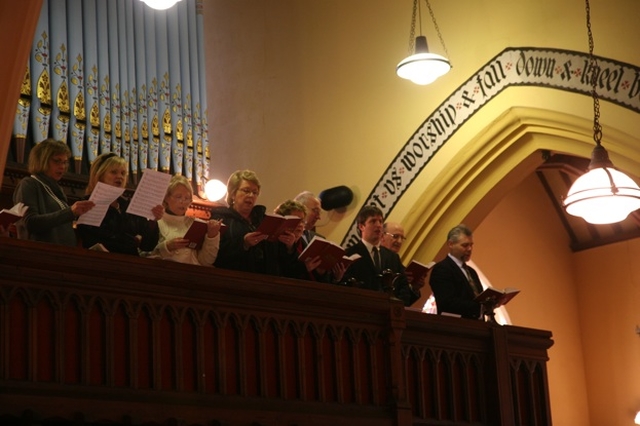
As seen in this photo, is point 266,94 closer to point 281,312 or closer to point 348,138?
point 348,138

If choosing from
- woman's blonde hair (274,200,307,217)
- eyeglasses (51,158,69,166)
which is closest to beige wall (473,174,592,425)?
woman's blonde hair (274,200,307,217)

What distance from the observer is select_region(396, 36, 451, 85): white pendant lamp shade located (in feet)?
30.8

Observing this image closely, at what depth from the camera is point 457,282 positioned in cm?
705

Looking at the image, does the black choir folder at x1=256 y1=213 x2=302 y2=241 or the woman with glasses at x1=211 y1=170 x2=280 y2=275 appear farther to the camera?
the woman with glasses at x1=211 y1=170 x2=280 y2=275

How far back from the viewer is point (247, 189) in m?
6.00

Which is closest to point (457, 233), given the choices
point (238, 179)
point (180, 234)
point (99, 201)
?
point (238, 179)

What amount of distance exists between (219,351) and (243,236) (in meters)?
0.93

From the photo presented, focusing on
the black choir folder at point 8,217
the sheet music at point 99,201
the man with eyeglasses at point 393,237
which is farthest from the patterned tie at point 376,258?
the black choir folder at point 8,217

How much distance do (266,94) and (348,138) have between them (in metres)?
1.18

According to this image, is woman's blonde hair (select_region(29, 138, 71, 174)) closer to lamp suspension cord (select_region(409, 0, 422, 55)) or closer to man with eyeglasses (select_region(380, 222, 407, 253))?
man with eyeglasses (select_region(380, 222, 407, 253))

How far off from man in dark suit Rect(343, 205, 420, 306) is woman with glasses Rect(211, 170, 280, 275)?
0.86 m

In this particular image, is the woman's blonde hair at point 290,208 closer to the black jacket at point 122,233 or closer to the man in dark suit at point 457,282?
the black jacket at point 122,233

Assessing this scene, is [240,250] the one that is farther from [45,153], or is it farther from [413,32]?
[413,32]

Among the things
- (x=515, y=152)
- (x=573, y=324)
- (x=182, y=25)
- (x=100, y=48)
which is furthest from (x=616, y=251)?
(x=100, y=48)
